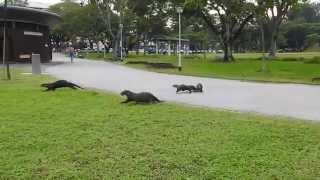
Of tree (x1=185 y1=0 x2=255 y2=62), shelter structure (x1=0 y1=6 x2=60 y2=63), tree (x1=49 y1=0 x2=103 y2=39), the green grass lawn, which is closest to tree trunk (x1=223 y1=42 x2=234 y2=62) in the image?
tree (x1=185 y1=0 x2=255 y2=62)

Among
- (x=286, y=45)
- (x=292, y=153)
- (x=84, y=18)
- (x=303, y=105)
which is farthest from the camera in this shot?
→ (x=286, y=45)

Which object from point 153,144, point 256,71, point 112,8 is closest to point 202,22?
point 112,8

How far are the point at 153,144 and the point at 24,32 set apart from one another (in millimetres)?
42670

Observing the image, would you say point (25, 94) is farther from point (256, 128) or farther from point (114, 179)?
point (114, 179)

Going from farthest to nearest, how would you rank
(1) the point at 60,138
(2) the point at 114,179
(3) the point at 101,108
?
(3) the point at 101,108 → (1) the point at 60,138 → (2) the point at 114,179

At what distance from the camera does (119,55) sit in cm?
6462

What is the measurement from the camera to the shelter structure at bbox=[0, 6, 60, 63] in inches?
1868

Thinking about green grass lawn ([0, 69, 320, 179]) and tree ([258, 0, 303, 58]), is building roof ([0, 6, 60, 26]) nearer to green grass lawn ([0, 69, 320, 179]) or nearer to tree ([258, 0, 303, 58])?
tree ([258, 0, 303, 58])

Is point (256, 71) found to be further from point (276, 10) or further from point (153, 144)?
point (153, 144)

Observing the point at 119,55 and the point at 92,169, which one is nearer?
the point at 92,169

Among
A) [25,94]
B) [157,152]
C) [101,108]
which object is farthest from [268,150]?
[25,94]

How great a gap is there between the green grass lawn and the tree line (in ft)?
80.3

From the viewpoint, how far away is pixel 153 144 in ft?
28.3

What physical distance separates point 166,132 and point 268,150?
213 cm
